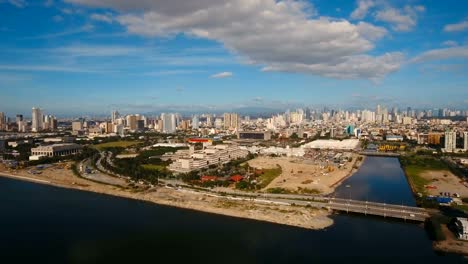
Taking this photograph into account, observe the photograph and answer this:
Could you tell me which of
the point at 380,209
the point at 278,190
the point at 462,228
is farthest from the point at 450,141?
the point at 462,228

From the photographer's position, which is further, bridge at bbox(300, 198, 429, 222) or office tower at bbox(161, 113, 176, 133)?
office tower at bbox(161, 113, 176, 133)

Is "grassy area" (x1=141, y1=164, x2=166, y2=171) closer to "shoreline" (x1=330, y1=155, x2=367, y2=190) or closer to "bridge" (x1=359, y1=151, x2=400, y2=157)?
"shoreline" (x1=330, y1=155, x2=367, y2=190)

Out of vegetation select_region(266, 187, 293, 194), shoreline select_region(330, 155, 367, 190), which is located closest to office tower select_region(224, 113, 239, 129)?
shoreline select_region(330, 155, 367, 190)

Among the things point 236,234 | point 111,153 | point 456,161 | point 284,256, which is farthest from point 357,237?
point 111,153

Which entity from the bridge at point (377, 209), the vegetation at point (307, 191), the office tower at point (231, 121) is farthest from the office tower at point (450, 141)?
the office tower at point (231, 121)

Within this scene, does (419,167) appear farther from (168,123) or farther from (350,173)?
(168,123)
